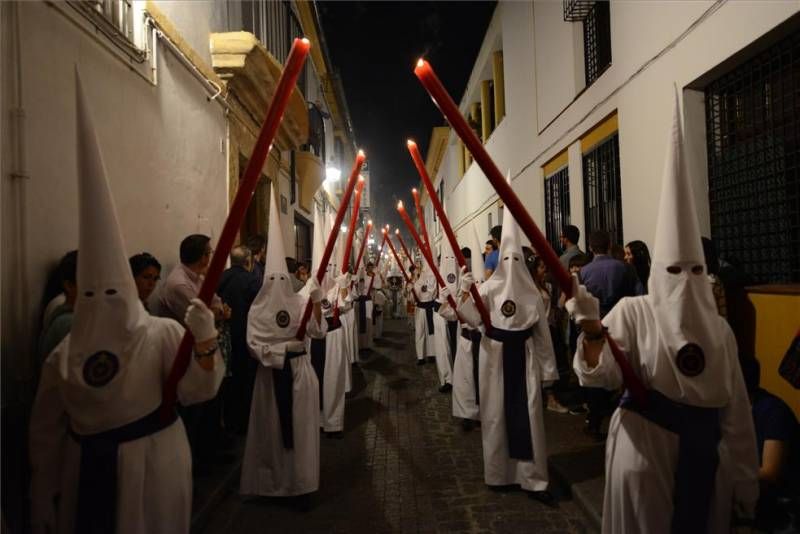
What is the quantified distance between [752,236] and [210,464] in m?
5.46

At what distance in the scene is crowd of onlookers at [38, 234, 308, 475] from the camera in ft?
9.48

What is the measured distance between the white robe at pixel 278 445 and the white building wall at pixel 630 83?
3885 millimetres

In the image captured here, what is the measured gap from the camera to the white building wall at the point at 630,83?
454cm

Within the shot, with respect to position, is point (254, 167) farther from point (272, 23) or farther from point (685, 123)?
point (272, 23)

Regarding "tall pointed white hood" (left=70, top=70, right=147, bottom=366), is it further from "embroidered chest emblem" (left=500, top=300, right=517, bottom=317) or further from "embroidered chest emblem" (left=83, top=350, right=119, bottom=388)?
"embroidered chest emblem" (left=500, top=300, right=517, bottom=317)

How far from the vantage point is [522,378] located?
436cm

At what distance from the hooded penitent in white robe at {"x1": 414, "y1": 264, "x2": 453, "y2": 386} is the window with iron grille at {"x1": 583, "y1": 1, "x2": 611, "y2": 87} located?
4.25 metres

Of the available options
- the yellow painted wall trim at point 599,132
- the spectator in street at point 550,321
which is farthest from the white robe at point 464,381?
the yellow painted wall trim at point 599,132

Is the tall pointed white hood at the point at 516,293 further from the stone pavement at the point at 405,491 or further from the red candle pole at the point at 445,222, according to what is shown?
the stone pavement at the point at 405,491

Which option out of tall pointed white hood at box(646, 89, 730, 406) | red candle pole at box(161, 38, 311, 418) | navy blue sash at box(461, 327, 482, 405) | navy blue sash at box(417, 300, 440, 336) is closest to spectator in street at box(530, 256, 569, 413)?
navy blue sash at box(461, 327, 482, 405)

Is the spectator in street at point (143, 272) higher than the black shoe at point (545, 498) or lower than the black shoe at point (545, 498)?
higher

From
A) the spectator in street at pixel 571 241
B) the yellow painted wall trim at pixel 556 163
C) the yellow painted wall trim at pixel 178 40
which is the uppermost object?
the yellow painted wall trim at pixel 178 40

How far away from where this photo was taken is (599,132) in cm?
737

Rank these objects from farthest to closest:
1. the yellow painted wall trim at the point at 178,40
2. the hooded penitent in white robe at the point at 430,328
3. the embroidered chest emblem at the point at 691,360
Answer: the hooded penitent in white robe at the point at 430,328, the yellow painted wall trim at the point at 178,40, the embroidered chest emblem at the point at 691,360
